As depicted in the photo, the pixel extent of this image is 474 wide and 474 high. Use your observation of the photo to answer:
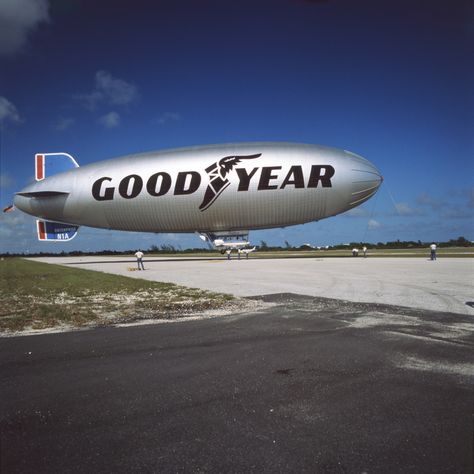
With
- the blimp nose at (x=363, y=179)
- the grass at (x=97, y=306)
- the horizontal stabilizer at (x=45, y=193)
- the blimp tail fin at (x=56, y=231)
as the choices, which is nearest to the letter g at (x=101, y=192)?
the horizontal stabilizer at (x=45, y=193)

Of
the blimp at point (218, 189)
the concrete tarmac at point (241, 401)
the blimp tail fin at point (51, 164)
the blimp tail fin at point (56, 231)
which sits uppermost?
the blimp tail fin at point (51, 164)

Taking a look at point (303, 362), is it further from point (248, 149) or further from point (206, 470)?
point (248, 149)

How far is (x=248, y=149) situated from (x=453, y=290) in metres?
26.2

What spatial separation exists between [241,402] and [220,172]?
107 ft

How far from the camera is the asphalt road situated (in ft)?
9.43

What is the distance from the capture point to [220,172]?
35594 mm

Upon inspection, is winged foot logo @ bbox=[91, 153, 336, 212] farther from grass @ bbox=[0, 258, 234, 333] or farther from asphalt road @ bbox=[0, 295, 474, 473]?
asphalt road @ bbox=[0, 295, 474, 473]

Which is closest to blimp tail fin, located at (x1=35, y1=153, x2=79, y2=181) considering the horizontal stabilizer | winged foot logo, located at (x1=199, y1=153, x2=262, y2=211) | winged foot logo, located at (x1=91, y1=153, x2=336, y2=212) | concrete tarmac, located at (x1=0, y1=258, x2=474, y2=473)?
the horizontal stabilizer

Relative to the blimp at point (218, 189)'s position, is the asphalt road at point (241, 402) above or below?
below

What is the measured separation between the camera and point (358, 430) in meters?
3.27

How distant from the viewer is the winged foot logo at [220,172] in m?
35.5

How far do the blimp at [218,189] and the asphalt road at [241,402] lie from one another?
2915 cm

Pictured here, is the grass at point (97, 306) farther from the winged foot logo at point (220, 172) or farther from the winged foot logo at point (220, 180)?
the winged foot logo at point (220, 180)

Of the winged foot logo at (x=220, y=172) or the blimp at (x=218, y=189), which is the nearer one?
the blimp at (x=218, y=189)
